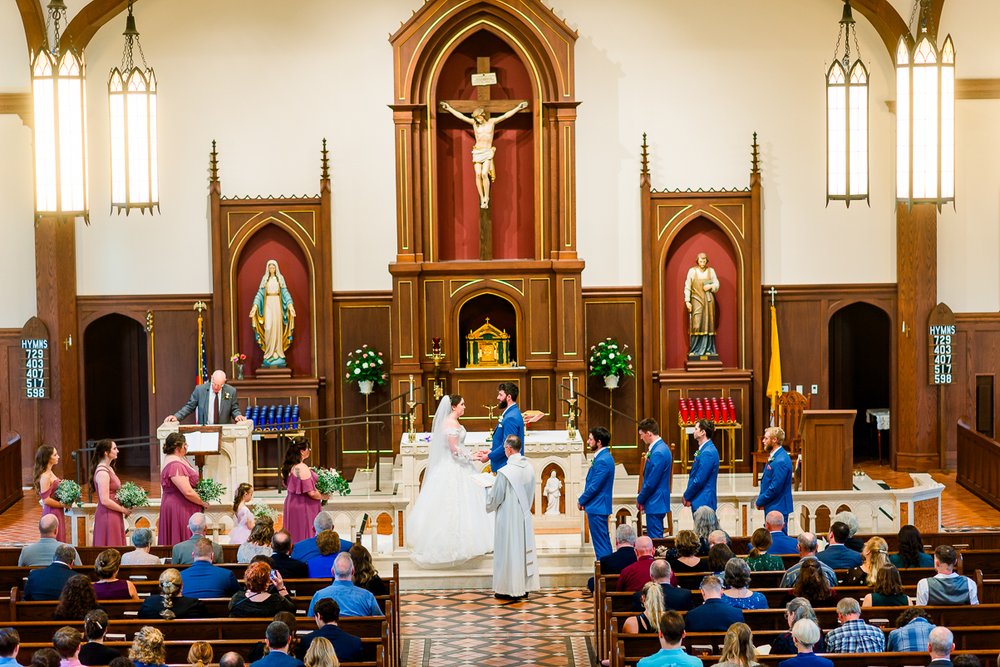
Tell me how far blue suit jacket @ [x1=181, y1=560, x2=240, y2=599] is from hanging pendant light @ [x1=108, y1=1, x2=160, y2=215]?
683cm

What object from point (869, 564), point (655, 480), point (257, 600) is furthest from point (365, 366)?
point (869, 564)

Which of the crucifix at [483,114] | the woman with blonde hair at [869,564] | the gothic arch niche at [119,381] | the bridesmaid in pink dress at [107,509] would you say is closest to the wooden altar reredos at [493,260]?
the crucifix at [483,114]

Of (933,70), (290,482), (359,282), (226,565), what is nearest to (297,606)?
(226,565)

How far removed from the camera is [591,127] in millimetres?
17938

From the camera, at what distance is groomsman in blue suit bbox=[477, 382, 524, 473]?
12539mm

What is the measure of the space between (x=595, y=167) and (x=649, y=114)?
38.3 inches

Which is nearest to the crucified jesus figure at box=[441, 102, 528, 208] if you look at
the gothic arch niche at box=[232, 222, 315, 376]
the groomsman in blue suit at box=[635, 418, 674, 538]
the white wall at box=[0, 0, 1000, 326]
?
the white wall at box=[0, 0, 1000, 326]

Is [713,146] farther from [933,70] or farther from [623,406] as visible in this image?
[933,70]

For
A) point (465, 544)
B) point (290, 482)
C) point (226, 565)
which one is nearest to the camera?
point (226, 565)

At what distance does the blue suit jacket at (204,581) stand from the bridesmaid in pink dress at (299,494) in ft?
7.69

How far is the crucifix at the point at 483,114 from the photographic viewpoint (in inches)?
696

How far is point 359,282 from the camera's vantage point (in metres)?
18.0

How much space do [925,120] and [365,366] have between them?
7640 mm

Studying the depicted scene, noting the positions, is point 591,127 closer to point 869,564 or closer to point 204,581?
point 869,564
